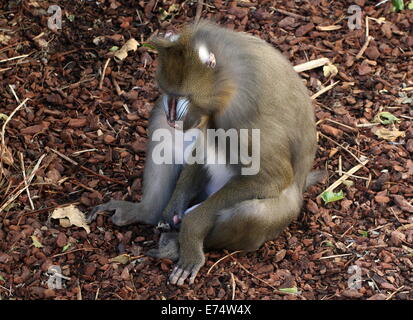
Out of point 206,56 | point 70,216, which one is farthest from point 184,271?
point 206,56

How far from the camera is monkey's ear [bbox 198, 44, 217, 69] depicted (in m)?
4.38

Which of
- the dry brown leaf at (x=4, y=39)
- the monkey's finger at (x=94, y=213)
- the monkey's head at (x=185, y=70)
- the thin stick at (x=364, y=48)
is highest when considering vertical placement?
the monkey's head at (x=185, y=70)

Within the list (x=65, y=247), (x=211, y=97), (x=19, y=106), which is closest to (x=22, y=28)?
(x=19, y=106)

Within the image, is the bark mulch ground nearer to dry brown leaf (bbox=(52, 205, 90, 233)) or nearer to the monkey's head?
dry brown leaf (bbox=(52, 205, 90, 233))

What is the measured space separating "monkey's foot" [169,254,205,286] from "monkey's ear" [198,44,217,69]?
1286mm

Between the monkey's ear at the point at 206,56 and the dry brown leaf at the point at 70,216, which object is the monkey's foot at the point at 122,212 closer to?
the dry brown leaf at the point at 70,216

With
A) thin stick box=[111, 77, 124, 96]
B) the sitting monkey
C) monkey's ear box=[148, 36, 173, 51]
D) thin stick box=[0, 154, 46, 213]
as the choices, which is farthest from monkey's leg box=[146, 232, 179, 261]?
thin stick box=[111, 77, 124, 96]

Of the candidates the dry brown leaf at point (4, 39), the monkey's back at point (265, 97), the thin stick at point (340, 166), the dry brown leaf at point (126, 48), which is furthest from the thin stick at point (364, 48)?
the dry brown leaf at point (4, 39)

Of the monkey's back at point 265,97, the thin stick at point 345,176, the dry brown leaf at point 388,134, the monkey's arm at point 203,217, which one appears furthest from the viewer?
the dry brown leaf at point 388,134

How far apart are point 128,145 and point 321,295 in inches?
71.5

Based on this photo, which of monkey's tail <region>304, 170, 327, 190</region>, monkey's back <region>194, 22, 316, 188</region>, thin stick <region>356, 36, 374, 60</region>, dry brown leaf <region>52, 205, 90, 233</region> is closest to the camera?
monkey's back <region>194, 22, 316, 188</region>

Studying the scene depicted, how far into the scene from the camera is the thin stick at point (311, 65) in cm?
644

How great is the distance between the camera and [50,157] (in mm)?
5777

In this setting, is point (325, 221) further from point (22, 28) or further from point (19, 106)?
point (22, 28)
